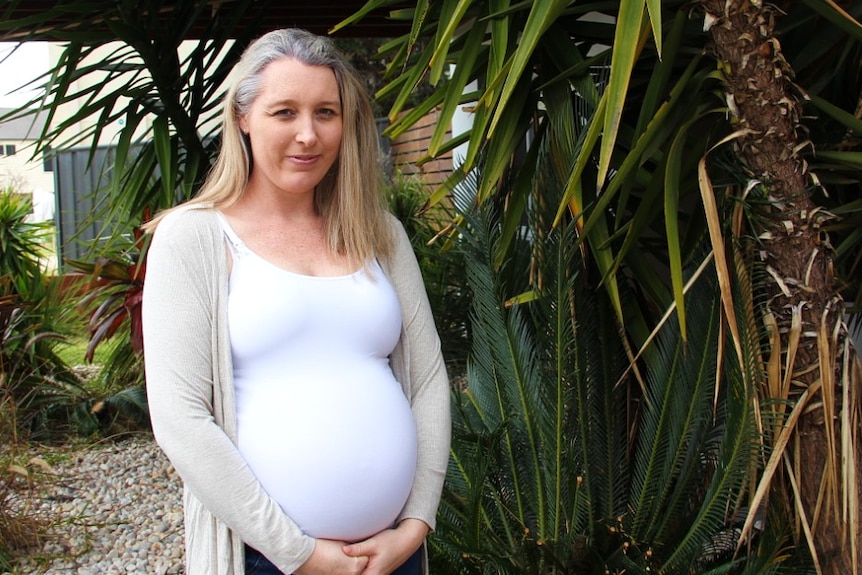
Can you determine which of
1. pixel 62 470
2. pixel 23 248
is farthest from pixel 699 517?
pixel 23 248

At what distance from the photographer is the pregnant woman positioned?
5.71 feet

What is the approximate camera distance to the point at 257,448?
180 centimetres

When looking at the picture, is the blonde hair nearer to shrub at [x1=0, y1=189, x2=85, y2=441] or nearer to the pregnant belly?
the pregnant belly

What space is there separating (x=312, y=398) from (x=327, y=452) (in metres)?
0.11

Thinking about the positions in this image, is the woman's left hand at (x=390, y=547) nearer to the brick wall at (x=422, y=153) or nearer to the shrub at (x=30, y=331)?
the shrub at (x=30, y=331)

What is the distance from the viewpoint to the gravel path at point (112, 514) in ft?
14.0

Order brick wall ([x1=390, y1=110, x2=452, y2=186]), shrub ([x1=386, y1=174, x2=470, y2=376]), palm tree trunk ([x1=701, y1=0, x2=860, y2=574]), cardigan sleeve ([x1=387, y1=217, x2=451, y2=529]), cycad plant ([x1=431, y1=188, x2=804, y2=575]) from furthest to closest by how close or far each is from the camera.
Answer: brick wall ([x1=390, y1=110, x2=452, y2=186])
shrub ([x1=386, y1=174, x2=470, y2=376])
cycad plant ([x1=431, y1=188, x2=804, y2=575])
palm tree trunk ([x1=701, y1=0, x2=860, y2=574])
cardigan sleeve ([x1=387, y1=217, x2=451, y2=529])

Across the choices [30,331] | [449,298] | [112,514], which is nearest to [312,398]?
[112,514]

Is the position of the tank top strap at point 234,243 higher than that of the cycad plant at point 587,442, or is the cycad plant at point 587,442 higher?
the tank top strap at point 234,243

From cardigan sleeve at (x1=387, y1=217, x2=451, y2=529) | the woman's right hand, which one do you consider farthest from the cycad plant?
the woman's right hand

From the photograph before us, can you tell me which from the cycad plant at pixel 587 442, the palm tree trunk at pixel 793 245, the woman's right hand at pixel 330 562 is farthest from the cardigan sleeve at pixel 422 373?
the palm tree trunk at pixel 793 245

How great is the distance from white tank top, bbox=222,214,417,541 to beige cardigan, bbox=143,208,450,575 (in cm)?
4

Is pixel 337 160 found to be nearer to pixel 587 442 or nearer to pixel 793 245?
pixel 793 245

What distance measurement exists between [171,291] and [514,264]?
6.01 feet
